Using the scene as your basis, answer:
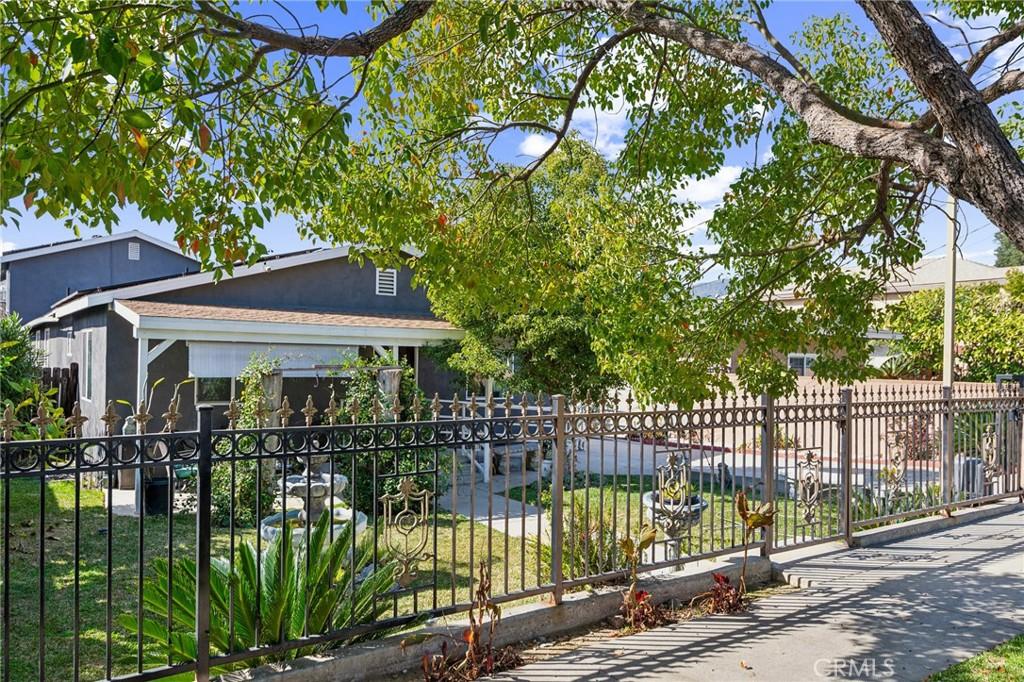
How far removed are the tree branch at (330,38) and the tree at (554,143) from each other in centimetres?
2

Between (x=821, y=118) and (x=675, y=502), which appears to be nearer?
(x=821, y=118)

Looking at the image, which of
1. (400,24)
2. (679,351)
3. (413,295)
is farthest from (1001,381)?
(413,295)

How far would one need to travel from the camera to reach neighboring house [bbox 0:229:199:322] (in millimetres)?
23500

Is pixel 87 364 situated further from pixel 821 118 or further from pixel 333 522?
pixel 821 118

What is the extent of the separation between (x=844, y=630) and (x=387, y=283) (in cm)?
1503

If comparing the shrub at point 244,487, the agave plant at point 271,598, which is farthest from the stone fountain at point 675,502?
the shrub at point 244,487

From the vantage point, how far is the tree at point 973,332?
15.7 m

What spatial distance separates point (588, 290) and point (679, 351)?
3.75ft

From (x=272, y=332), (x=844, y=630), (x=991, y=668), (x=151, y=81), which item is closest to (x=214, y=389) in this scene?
(x=272, y=332)

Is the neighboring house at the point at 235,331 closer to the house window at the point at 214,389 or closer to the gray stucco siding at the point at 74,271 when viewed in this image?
the house window at the point at 214,389

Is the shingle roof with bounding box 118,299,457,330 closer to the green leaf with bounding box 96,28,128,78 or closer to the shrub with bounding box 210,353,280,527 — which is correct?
the shrub with bounding box 210,353,280,527

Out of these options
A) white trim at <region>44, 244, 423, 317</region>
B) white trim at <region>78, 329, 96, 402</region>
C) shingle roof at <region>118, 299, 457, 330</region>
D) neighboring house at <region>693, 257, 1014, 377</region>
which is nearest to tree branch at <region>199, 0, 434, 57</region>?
white trim at <region>44, 244, 423, 317</region>

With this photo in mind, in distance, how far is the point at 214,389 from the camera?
15.3 m

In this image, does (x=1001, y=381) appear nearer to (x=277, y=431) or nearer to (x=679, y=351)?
(x=679, y=351)
